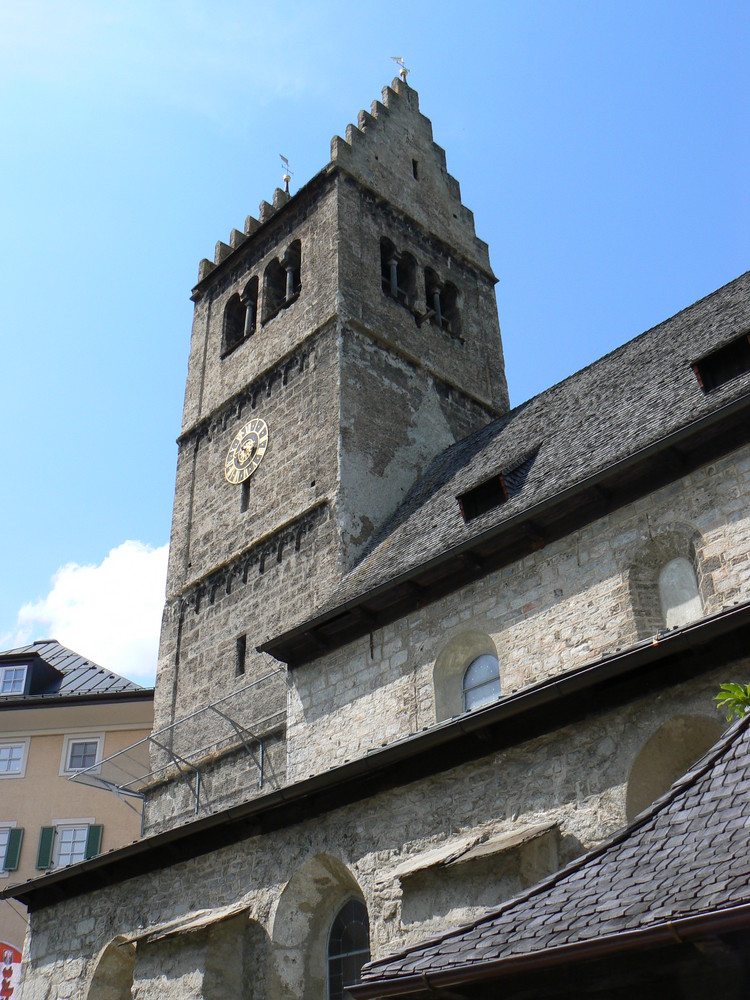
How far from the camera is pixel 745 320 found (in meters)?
13.3

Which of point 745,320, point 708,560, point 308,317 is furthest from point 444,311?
point 708,560

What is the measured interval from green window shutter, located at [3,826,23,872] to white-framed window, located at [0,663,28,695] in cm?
413

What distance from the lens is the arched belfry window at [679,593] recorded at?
426 inches

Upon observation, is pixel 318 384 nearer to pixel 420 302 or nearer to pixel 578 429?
pixel 420 302

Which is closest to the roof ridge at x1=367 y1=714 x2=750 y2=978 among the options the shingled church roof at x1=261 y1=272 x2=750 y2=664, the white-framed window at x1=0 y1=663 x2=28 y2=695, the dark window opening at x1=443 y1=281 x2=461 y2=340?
the shingled church roof at x1=261 y1=272 x2=750 y2=664

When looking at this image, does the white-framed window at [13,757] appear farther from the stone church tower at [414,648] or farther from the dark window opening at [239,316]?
the dark window opening at [239,316]

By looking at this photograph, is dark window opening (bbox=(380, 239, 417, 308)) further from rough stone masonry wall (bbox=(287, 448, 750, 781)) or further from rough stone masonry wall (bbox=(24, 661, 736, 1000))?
rough stone masonry wall (bbox=(24, 661, 736, 1000))

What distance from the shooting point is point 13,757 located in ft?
84.1

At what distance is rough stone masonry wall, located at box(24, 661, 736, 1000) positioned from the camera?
8.38 metres

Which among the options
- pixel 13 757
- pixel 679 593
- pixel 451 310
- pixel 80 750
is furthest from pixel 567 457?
pixel 13 757

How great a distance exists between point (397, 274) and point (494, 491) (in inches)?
356

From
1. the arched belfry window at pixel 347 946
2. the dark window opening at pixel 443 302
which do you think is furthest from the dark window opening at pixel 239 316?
the arched belfry window at pixel 347 946

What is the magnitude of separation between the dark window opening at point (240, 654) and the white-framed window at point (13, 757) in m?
10.8

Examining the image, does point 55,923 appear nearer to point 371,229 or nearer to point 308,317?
point 308,317
